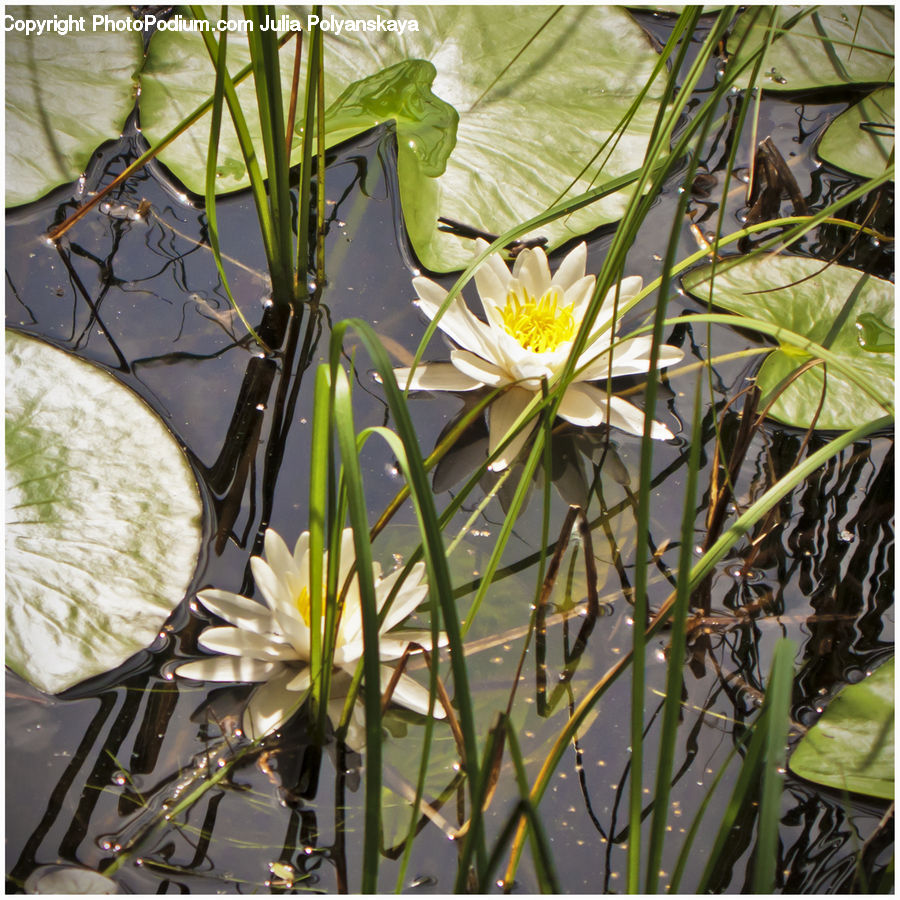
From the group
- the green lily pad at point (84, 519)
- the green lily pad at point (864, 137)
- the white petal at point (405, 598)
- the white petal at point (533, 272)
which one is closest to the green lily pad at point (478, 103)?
the white petal at point (533, 272)

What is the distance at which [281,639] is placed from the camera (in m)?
0.95

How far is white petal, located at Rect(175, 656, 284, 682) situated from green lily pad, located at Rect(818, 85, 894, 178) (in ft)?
4.87

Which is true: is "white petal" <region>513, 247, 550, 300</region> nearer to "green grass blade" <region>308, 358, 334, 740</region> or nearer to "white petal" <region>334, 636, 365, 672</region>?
"green grass blade" <region>308, 358, 334, 740</region>

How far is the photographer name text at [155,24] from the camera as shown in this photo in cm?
156

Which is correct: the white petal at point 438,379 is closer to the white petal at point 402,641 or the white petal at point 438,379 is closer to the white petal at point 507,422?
the white petal at point 507,422

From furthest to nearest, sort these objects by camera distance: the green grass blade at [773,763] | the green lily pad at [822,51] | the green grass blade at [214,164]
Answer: the green lily pad at [822,51] → the green grass blade at [214,164] → the green grass blade at [773,763]

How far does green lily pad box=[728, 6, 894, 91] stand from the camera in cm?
174

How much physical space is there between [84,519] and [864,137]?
1646 mm

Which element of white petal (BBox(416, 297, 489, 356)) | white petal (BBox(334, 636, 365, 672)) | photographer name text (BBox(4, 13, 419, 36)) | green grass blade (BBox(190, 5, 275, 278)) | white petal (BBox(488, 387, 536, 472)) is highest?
photographer name text (BBox(4, 13, 419, 36))

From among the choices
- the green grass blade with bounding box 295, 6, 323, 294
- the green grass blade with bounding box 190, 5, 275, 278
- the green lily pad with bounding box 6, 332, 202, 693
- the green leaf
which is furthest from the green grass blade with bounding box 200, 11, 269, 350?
the green leaf

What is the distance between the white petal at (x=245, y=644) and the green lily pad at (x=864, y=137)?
4.78 feet

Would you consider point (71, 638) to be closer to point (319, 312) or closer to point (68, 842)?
point (68, 842)

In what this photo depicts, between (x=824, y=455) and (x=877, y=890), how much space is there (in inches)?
17.7

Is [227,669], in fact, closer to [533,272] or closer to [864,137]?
[533,272]
